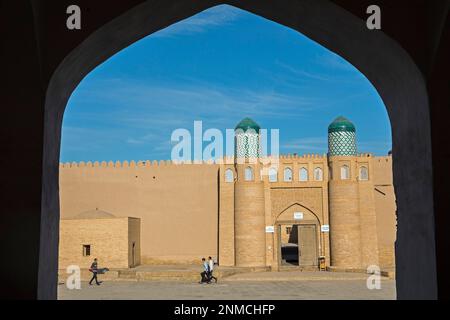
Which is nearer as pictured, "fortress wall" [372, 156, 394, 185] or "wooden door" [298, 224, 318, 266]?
"wooden door" [298, 224, 318, 266]

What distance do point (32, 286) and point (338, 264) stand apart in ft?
65.9

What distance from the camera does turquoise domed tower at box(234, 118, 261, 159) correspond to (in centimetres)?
2247

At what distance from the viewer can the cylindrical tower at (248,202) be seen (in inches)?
875

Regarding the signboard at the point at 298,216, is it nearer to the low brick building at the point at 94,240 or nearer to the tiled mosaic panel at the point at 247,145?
the tiled mosaic panel at the point at 247,145

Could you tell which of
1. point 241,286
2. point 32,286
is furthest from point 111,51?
point 241,286

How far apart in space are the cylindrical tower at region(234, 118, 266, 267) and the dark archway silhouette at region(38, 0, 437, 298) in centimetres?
1799

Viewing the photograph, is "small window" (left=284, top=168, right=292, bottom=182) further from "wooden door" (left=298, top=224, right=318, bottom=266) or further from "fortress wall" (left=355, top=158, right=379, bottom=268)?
"fortress wall" (left=355, top=158, right=379, bottom=268)

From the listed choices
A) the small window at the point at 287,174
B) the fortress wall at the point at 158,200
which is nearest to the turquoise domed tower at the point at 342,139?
the small window at the point at 287,174

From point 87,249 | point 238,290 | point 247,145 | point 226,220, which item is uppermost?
point 247,145

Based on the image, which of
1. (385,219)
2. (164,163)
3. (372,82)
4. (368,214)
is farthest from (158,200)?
(372,82)

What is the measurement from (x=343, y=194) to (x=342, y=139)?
7.63ft

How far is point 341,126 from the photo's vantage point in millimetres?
22656

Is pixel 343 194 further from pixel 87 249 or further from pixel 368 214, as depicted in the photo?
pixel 87 249

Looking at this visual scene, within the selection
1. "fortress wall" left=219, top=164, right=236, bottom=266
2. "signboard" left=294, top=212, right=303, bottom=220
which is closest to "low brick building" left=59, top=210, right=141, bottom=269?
Result: "fortress wall" left=219, top=164, right=236, bottom=266
